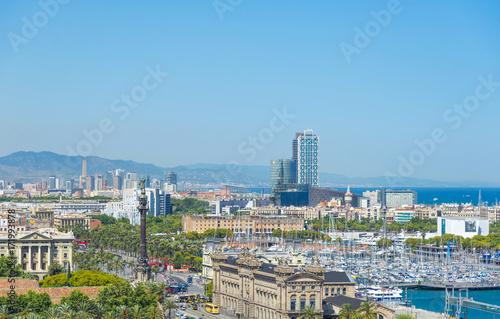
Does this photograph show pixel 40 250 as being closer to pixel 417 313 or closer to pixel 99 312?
pixel 99 312

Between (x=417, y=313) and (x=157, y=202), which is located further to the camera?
(x=157, y=202)

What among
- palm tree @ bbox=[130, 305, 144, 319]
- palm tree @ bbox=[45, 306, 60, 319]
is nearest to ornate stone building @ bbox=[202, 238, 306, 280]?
palm tree @ bbox=[130, 305, 144, 319]

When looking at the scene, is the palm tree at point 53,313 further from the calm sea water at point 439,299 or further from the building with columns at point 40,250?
the calm sea water at point 439,299

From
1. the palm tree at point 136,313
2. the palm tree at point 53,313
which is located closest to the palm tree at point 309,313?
the palm tree at point 136,313

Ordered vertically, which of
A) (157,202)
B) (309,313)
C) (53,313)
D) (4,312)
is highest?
(157,202)

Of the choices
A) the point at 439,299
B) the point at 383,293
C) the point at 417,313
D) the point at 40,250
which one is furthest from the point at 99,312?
the point at 439,299

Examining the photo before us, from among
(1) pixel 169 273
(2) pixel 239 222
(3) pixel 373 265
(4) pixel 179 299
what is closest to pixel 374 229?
(2) pixel 239 222
